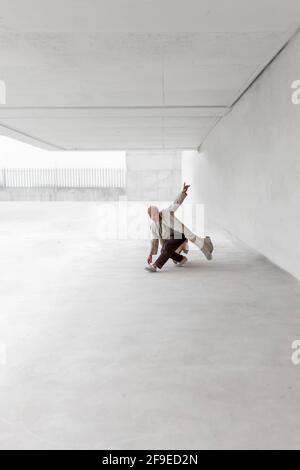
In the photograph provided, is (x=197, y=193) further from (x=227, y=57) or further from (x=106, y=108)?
(x=227, y=57)

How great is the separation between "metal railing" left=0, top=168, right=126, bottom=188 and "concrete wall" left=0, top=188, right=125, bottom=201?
577 mm

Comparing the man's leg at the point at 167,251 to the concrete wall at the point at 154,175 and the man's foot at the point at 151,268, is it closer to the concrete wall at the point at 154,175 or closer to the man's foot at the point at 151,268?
the man's foot at the point at 151,268

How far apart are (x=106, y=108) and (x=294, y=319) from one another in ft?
21.2

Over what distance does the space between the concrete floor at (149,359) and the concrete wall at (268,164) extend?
632 mm

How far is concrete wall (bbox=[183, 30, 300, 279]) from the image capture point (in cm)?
510

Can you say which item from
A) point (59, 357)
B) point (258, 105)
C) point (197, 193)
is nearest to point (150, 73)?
point (258, 105)

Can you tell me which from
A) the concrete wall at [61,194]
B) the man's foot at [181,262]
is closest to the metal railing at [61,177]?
the concrete wall at [61,194]

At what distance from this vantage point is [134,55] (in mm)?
5332

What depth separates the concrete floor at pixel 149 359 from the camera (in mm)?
2195

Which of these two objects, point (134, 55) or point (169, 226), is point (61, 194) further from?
point (134, 55)

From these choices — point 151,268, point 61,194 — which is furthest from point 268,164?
point 61,194

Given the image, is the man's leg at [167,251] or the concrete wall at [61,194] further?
the concrete wall at [61,194]

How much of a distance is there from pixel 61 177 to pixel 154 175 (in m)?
6.84

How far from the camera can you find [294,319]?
3873 millimetres
